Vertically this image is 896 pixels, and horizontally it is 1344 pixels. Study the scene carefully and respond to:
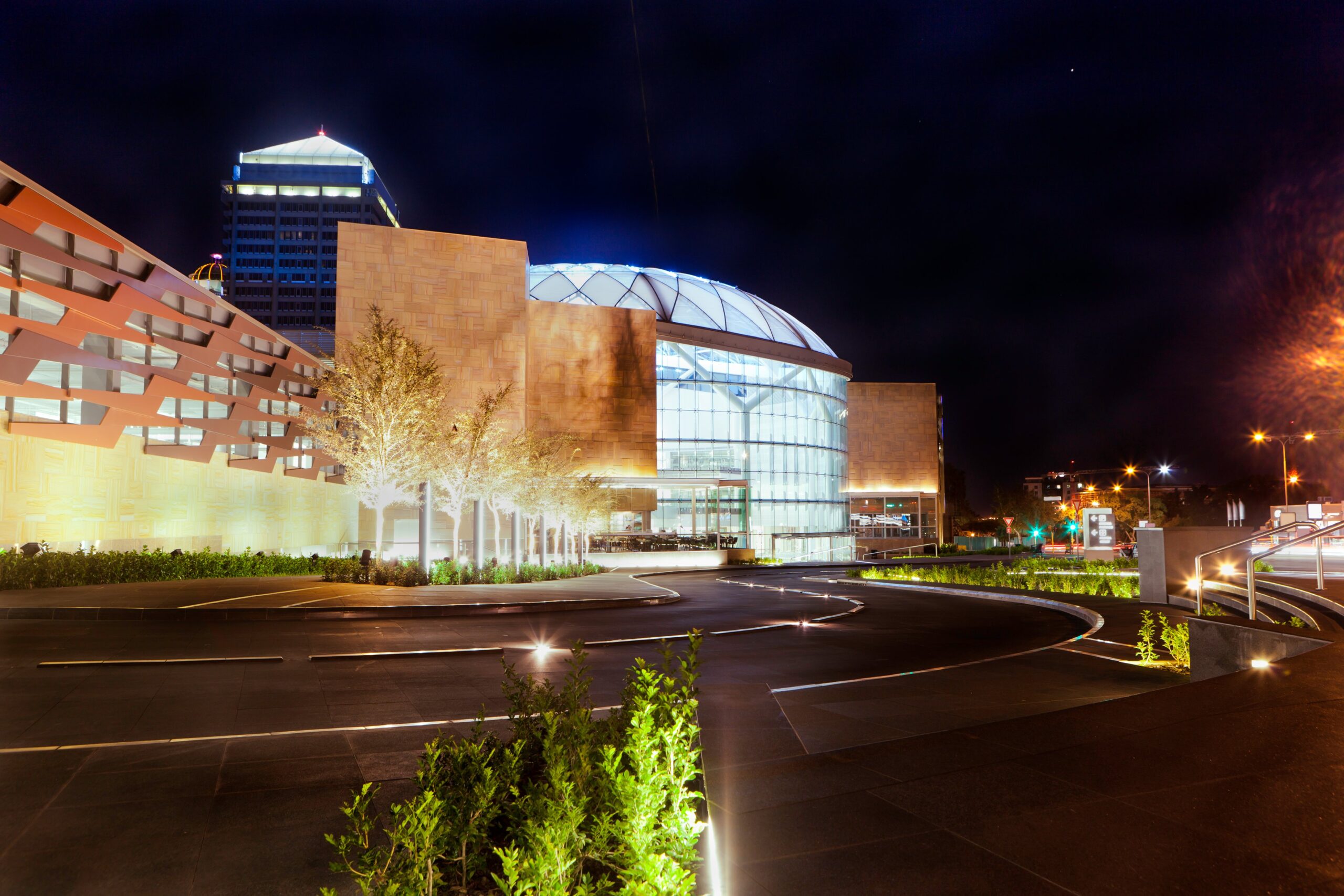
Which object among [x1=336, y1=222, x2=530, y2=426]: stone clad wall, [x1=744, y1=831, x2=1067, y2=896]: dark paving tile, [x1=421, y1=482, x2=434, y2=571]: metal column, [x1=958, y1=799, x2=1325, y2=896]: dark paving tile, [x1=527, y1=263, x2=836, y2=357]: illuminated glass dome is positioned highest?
[x1=527, y1=263, x2=836, y2=357]: illuminated glass dome

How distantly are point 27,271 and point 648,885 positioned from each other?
84.4 feet

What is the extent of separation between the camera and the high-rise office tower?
151125 mm

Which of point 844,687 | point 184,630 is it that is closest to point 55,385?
point 184,630

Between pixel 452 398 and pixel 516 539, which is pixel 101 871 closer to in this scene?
pixel 516 539

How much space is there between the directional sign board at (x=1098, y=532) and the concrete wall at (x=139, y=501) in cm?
3660

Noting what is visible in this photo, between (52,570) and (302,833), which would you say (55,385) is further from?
(302,833)

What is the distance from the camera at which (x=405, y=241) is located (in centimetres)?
4047

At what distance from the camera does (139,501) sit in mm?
A: 25156

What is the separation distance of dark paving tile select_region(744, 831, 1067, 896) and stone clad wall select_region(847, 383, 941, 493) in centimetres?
6992

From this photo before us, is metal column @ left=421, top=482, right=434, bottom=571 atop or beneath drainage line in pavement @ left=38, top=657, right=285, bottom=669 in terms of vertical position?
atop

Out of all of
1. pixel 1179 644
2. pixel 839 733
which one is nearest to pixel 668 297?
pixel 1179 644

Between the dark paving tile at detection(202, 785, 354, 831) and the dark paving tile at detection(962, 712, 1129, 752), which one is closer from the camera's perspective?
the dark paving tile at detection(202, 785, 354, 831)

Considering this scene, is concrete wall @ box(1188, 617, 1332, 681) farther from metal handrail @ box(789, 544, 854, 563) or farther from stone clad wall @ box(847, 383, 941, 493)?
stone clad wall @ box(847, 383, 941, 493)

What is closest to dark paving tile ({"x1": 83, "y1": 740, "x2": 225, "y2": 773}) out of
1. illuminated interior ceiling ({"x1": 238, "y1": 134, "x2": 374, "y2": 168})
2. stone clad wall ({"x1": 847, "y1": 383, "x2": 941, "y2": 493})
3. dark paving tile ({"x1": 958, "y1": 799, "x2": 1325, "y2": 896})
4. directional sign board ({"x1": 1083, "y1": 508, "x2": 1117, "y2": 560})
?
dark paving tile ({"x1": 958, "y1": 799, "x2": 1325, "y2": 896})
